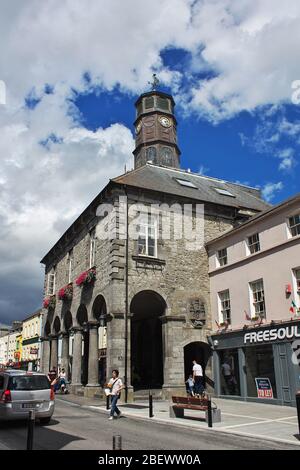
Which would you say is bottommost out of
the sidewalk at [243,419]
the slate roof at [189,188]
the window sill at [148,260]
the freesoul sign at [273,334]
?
the sidewalk at [243,419]

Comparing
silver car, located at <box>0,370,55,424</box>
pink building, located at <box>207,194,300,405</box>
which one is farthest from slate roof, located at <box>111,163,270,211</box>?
silver car, located at <box>0,370,55,424</box>

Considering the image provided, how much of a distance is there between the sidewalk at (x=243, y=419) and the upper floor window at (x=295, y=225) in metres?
6.71

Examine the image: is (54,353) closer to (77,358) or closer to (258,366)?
(77,358)

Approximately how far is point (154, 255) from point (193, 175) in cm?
937

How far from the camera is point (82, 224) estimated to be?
24766 millimetres

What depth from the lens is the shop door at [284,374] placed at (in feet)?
51.4

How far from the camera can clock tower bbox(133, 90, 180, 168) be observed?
3128 cm

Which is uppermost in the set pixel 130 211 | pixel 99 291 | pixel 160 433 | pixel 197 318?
pixel 130 211

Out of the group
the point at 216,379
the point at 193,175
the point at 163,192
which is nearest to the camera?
the point at 216,379

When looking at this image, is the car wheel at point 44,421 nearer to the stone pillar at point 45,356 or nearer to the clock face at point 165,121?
the stone pillar at point 45,356

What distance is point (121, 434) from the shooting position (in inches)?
386

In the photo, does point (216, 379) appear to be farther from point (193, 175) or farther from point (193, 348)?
point (193, 175)

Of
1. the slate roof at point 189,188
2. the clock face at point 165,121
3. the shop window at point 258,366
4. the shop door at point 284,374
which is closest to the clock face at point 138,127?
the clock face at point 165,121
